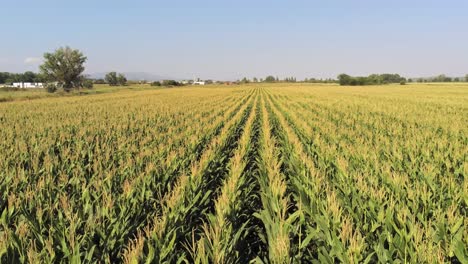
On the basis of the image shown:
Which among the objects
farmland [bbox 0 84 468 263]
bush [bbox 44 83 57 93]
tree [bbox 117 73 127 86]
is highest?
tree [bbox 117 73 127 86]

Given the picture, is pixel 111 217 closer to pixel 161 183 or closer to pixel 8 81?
pixel 161 183

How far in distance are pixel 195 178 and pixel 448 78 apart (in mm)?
186186

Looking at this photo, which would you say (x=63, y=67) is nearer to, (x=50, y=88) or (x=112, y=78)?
(x=50, y=88)

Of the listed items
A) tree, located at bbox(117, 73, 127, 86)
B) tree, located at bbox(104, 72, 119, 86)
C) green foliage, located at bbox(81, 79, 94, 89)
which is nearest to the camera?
green foliage, located at bbox(81, 79, 94, 89)

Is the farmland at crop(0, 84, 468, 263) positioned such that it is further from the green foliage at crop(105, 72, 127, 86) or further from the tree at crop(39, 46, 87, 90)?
the green foliage at crop(105, 72, 127, 86)

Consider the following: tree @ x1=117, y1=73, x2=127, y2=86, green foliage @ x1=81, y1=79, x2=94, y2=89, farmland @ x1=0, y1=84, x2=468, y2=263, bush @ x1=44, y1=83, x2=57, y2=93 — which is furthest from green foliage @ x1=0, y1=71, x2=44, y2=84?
farmland @ x1=0, y1=84, x2=468, y2=263

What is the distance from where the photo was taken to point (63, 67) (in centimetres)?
6712

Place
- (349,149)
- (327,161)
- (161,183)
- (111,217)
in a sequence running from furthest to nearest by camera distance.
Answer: (349,149), (327,161), (161,183), (111,217)

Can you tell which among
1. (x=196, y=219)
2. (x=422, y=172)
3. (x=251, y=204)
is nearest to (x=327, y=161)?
(x=422, y=172)

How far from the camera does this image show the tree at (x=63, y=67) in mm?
66688

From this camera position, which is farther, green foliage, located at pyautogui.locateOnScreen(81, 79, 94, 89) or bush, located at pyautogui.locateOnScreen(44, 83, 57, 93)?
green foliage, located at pyautogui.locateOnScreen(81, 79, 94, 89)

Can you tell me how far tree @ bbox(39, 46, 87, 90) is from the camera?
66.7 m

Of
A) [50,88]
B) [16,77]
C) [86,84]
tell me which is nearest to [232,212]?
[50,88]

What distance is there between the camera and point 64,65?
67.2m
